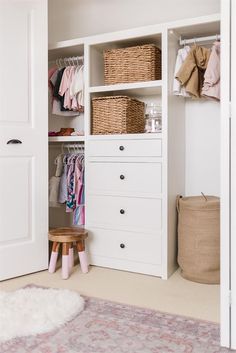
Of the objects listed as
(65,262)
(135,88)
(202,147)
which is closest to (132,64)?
(135,88)

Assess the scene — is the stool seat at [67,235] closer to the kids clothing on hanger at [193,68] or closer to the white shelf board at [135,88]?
the white shelf board at [135,88]

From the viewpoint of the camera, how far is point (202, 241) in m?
2.75

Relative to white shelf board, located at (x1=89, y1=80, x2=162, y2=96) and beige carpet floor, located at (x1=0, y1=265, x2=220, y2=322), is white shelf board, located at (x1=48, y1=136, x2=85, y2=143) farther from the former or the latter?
beige carpet floor, located at (x1=0, y1=265, x2=220, y2=322)

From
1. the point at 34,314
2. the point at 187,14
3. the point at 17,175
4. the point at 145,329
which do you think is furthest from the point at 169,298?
the point at 187,14

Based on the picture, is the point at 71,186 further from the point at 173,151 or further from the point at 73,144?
the point at 173,151

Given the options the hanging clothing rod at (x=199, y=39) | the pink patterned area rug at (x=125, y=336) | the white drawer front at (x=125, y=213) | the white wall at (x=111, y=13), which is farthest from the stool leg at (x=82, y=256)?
the white wall at (x=111, y=13)

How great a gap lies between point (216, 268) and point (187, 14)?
2.08 metres

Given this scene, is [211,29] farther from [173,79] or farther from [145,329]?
[145,329]

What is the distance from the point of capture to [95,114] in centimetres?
312

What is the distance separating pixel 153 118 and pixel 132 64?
1.46 feet

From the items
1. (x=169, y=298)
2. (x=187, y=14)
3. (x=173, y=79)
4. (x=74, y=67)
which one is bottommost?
(x=169, y=298)

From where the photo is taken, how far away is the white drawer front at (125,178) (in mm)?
2834

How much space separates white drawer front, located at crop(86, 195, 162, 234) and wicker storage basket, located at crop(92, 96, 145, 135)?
539 millimetres

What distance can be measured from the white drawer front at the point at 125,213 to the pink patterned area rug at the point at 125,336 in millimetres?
823
